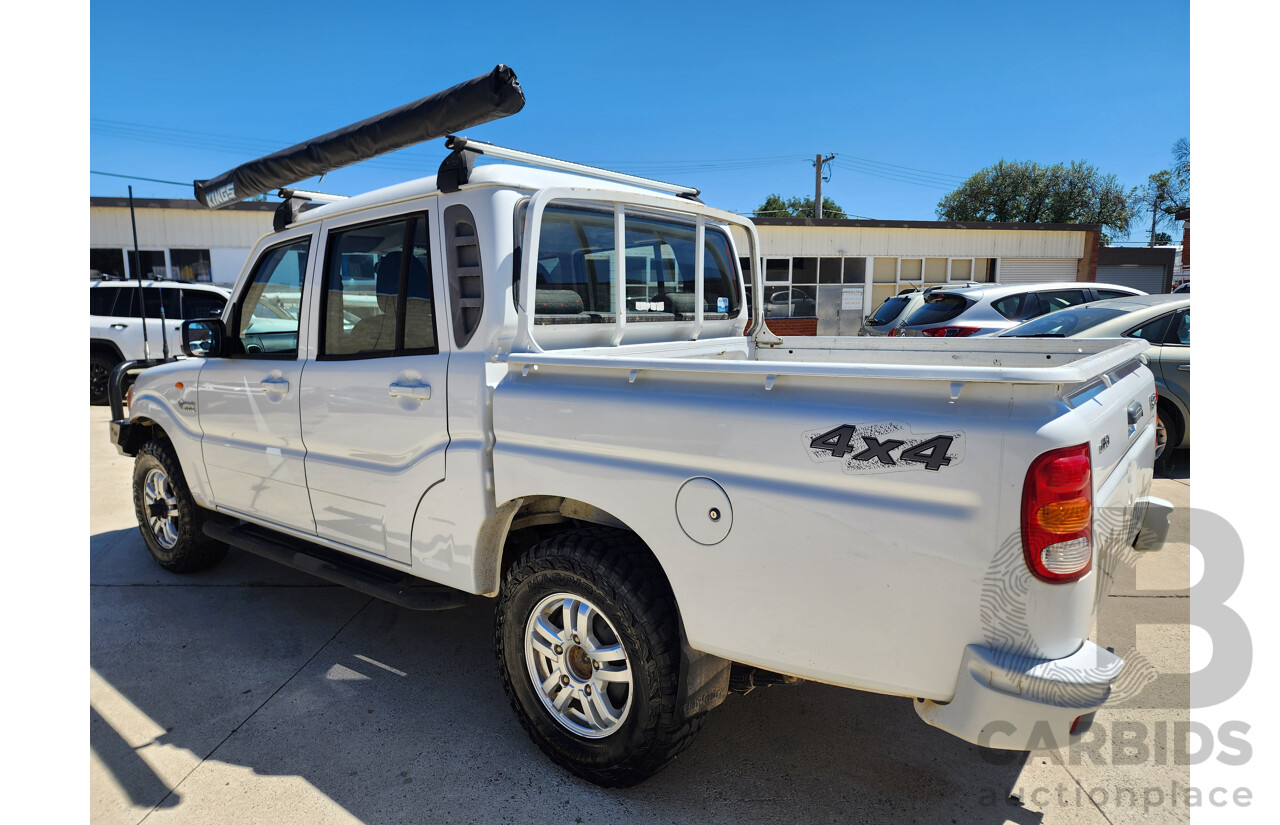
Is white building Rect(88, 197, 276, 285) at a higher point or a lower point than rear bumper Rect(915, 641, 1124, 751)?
higher

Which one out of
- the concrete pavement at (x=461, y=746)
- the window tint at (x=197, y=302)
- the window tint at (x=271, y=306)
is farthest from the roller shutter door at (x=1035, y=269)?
the window tint at (x=271, y=306)

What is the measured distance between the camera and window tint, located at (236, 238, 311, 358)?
3725mm

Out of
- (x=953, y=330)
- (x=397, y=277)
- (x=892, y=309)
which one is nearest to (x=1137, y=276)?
(x=892, y=309)

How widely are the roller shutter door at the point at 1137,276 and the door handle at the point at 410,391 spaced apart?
3333 centimetres

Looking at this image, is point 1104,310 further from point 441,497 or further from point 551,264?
point 441,497

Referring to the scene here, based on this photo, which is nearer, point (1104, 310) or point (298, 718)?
point (298, 718)

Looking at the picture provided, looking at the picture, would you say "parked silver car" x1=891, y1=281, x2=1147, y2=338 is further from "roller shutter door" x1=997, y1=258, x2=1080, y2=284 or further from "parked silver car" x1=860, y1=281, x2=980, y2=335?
"roller shutter door" x1=997, y1=258, x2=1080, y2=284

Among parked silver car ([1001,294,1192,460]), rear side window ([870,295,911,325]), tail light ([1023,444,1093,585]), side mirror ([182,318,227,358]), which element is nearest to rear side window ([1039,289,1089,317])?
rear side window ([870,295,911,325])

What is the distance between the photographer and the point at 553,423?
252 centimetres

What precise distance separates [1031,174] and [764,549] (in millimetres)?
55778

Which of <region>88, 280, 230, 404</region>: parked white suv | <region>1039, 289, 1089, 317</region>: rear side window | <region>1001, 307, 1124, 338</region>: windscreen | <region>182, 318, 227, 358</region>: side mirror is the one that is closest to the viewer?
<region>182, 318, 227, 358</region>: side mirror

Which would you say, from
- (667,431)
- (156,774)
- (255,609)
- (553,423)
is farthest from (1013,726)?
(255,609)

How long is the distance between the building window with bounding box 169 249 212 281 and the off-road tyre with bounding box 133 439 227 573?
15743 mm

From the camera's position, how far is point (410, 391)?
2922mm
